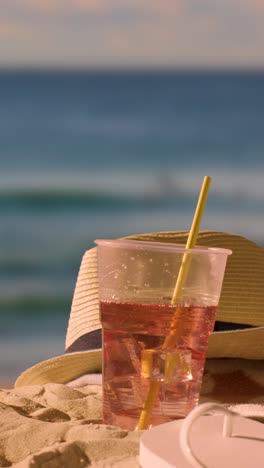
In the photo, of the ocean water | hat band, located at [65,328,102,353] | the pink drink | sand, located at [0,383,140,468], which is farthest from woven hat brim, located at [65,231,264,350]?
the ocean water

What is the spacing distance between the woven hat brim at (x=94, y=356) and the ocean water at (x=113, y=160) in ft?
14.6

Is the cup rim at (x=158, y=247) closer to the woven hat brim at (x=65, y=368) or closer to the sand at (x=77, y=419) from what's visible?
the sand at (x=77, y=419)

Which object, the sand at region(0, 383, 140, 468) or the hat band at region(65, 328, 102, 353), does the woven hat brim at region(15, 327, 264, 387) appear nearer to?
the hat band at region(65, 328, 102, 353)

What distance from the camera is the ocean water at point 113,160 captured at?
715 centimetres

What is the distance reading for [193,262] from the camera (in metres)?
1.25

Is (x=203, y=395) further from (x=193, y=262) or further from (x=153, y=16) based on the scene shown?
(x=153, y=16)

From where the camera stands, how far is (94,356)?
5.86 feet

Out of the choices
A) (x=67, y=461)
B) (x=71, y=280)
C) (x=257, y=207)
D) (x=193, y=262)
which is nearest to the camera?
(x=67, y=461)

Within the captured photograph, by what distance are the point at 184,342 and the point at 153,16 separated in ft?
29.6

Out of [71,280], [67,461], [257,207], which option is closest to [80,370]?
[67,461]

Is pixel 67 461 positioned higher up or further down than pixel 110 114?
further down

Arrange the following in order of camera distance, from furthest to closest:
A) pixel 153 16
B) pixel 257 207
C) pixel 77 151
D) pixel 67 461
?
1. pixel 153 16
2. pixel 77 151
3. pixel 257 207
4. pixel 67 461

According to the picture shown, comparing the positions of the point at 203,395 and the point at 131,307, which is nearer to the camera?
the point at 131,307

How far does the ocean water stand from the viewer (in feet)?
23.5
